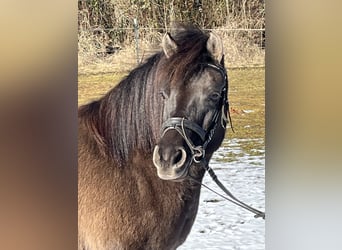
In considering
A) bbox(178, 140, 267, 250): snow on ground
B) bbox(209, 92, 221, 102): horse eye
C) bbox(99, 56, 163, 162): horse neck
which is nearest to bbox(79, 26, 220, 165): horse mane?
bbox(99, 56, 163, 162): horse neck

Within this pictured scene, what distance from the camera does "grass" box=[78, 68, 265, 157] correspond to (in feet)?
5.32

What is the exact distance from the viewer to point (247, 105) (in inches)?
64.0

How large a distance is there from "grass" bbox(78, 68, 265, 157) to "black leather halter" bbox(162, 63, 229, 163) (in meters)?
0.02

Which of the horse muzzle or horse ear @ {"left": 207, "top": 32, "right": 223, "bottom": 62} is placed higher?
horse ear @ {"left": 207, "top": 32, "right": 223, "bottom": 62}

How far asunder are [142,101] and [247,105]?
0.36 m

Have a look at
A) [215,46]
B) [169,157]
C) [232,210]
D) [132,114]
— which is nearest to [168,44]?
[215,46]

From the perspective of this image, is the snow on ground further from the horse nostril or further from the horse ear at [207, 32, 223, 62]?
the horse ear at [207, 32, 223, 62]

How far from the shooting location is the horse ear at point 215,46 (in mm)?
1615

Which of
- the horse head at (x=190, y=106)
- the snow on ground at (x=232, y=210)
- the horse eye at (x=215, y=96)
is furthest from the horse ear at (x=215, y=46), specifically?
the snow on ground at (x=232, y=210)

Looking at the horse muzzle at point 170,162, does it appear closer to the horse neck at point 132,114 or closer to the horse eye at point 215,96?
the horse neck at point 132,114

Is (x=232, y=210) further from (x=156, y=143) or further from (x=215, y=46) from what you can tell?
(x=215, y=46)
